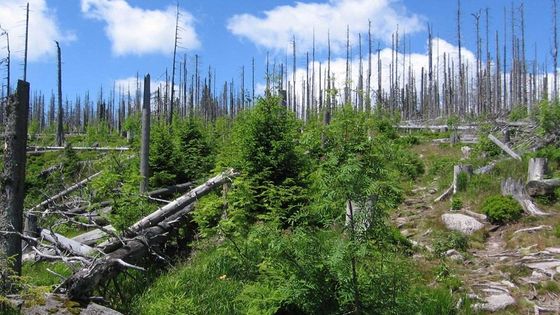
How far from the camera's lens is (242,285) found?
7051 millimetres

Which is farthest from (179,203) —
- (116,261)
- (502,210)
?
(502,210)

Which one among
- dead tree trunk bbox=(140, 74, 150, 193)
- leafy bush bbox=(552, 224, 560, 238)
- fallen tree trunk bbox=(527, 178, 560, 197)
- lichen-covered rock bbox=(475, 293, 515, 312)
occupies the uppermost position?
dead tree trunk bbox=(140, 74, 150, 193)

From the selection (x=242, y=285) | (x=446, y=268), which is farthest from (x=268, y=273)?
(x=446, y=268)

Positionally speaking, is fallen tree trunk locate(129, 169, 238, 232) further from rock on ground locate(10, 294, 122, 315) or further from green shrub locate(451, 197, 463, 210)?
green shrub locate(451, 197, 463, 210)

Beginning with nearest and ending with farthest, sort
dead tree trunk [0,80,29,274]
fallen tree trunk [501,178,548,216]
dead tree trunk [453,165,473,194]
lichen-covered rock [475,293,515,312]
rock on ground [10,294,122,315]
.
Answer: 1. rock on ground [10,294,122,315]
2. lichen-covered rock [475,293,515,312]
3. dead tree trunk [0,80,29,274]
4. fallen tree trunk [501,178,548,216]
5. dead tree trunk [453,165,473,194]

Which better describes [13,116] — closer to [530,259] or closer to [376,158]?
[376,158]

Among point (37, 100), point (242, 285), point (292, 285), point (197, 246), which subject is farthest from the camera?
point (37, 100)

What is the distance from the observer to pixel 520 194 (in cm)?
979


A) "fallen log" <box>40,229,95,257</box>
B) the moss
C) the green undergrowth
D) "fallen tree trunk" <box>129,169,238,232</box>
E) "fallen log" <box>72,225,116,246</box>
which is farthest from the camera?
"fallen log" <box>72,225,116,246</box>

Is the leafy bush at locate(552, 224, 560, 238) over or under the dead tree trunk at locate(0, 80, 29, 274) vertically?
under

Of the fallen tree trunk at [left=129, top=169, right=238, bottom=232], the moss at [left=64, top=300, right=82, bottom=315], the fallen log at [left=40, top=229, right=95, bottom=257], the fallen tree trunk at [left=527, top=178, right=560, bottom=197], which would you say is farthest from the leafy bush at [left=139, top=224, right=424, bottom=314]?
the fallen tree trunk at [left=527, top=178, right=560, bottom=197]

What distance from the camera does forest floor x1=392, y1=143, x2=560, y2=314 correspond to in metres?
6.59

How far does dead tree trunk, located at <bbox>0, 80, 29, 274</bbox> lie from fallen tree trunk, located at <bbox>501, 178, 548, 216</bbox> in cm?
909

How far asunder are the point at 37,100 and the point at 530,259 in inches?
3482
